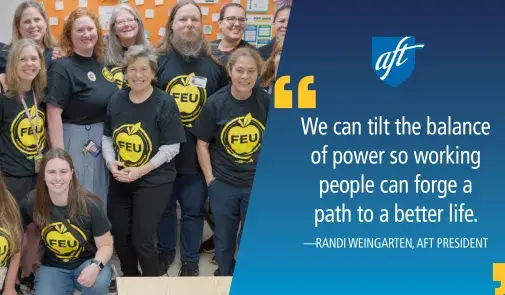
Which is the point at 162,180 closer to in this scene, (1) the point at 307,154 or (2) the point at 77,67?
(2) the point at 77,67

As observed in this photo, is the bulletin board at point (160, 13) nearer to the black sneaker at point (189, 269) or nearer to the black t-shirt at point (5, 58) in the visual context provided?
the black t-shirt at point (5, 58)

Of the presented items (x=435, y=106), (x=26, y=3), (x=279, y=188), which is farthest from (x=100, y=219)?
(x=435, y=106)

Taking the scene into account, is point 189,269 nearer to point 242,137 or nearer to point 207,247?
point 207,247

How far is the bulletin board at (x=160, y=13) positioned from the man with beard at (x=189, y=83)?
1.60 m

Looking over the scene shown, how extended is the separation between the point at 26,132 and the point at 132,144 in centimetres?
50

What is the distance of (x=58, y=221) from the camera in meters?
3.43

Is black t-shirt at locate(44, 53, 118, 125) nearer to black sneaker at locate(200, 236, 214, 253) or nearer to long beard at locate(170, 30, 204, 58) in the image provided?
long beard at locate(170, 30, 204, 58)

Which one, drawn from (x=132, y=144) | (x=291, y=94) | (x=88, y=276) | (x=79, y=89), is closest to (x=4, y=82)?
(x=79, y=89)

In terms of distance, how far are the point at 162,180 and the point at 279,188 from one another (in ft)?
6.44

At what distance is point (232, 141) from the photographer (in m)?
3.79

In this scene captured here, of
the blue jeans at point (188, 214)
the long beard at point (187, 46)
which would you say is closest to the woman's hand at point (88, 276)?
the blue jeans at point (188, 214)

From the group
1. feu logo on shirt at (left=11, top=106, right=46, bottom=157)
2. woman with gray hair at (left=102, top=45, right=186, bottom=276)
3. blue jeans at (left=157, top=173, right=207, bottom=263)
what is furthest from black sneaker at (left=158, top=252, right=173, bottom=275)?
feu logo on shirt at (left=11, top=106, right=46, bottom=157)

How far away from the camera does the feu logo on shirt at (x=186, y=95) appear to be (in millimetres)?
3949

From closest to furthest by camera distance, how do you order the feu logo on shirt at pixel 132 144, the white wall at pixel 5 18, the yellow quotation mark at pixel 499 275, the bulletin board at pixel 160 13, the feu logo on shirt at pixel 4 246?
the yellow quotation mark at pixel 499 275
the feu logo on shirt at pixel 4 246
the feu logo on shirt at pixel 132 144
the white wall at pixel 5 18
the bulletin board at pixel 160 13
